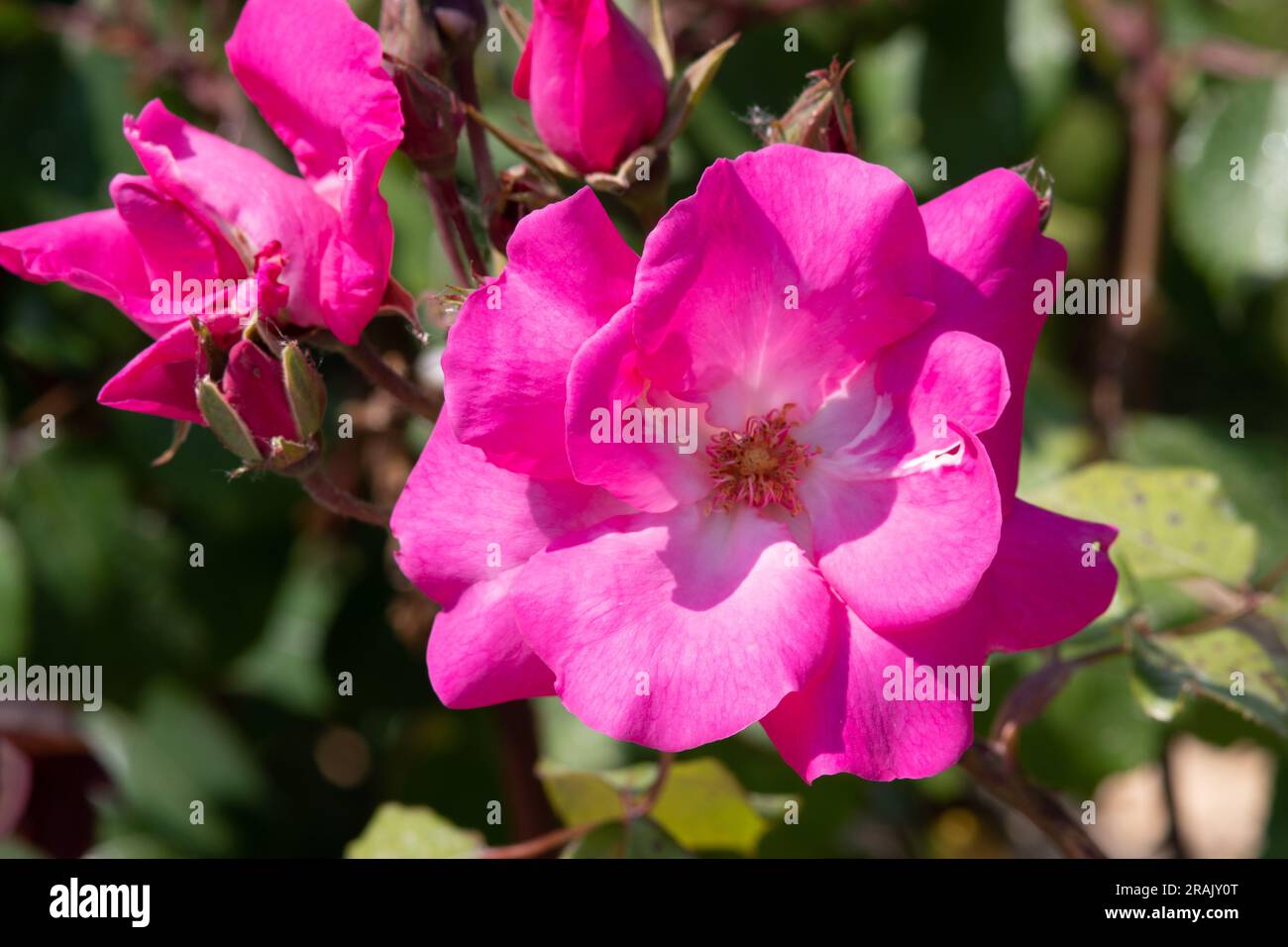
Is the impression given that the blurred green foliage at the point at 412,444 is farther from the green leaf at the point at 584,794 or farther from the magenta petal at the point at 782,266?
the magenta petal at the point at 782,266

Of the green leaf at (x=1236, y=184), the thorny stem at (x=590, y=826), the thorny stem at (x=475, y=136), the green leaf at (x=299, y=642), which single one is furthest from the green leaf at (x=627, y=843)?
the green leaf at (x=1236, y=184)

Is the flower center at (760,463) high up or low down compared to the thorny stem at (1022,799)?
up

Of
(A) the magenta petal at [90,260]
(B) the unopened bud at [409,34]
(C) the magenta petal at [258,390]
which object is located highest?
(B) the unopened bud at [409,34]

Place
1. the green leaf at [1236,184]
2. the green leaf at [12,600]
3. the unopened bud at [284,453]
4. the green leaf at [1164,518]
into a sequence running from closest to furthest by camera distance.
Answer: the unopened bud at [284,453]
the green leaf at [1164,518]
the green leaf at [12,600]
the green leaf at [1236,184]

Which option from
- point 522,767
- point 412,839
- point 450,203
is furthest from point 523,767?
point 450,203

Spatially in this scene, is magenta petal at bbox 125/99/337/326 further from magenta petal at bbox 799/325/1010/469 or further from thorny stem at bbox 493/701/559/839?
thorny stem at bbox 493/701/559/839

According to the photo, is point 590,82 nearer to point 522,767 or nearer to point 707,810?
point 707,810

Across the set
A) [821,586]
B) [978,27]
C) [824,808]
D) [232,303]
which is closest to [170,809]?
[824,808]

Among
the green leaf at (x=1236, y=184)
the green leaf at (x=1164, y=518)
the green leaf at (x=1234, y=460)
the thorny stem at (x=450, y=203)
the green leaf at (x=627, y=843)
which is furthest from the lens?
the green leaf at (x=1234, y=460)
